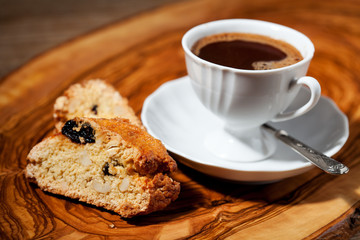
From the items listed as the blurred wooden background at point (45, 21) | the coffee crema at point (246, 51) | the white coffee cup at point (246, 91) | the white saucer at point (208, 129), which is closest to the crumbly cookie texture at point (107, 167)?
the white saucer at point (208, 129)

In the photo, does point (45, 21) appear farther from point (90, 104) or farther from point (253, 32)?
point (253, 32)

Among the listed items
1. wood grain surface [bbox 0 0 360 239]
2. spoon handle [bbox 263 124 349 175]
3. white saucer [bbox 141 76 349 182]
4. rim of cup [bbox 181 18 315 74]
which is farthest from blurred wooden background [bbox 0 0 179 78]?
spoon handle [bbox 263 124 349 175]

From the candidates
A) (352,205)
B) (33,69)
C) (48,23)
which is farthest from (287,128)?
(48,23)

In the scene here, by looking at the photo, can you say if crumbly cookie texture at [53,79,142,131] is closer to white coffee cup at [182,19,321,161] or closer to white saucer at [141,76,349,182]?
white saucer at [141,76,349,182]

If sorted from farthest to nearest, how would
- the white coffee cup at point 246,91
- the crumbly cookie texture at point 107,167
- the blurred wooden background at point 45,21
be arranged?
the blurred wooden background at point 45,21 → the white coffee cup at point 246,91 → the crumbly cookie texture at point 107,167

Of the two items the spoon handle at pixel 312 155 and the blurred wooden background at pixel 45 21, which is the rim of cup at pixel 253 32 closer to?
the spoon handle at pixel 312 155

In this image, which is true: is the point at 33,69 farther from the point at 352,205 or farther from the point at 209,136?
the point at 352,205

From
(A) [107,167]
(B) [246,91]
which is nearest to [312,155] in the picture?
(B) [246,91]
